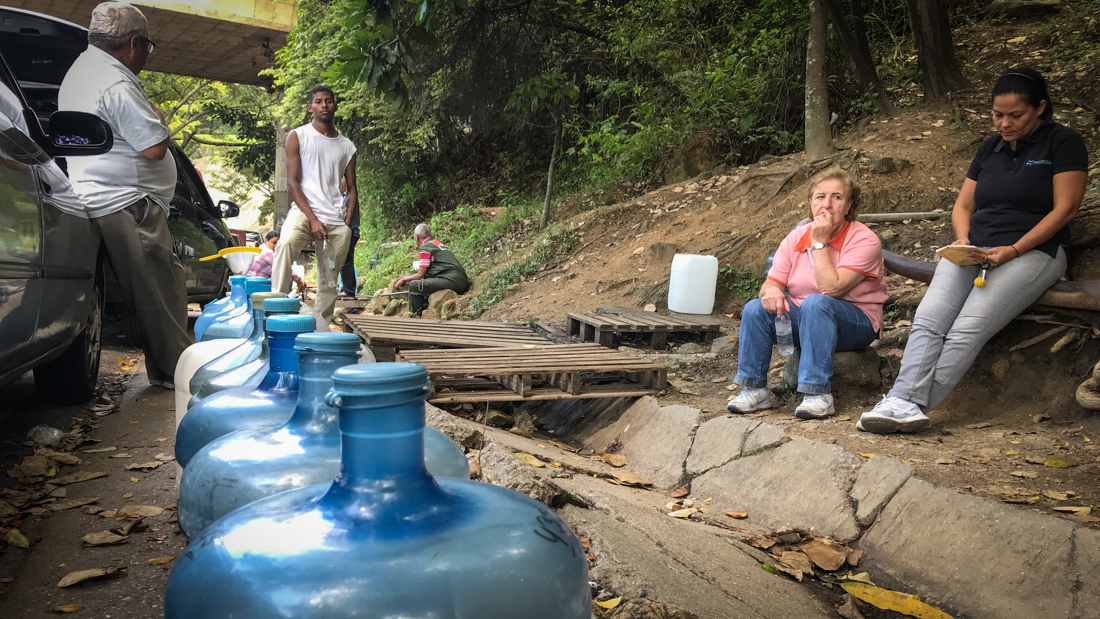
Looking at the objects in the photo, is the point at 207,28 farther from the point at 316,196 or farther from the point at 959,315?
the point at 959,315

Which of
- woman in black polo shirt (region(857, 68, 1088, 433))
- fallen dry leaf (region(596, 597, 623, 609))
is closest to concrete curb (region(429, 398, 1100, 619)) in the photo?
woman in black polo shirt (region(857, 68, 1088, 433))

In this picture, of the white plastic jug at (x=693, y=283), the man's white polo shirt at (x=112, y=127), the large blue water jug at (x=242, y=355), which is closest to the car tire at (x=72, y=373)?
the man's white polo shirt at (x=112, y=127)

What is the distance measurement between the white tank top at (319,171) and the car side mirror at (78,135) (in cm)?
223

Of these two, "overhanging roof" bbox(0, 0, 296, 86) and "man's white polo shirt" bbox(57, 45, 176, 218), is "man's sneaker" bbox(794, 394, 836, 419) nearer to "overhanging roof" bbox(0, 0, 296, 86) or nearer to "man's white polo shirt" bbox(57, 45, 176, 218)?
"man's white polo shirt" bbox(57, 45, 176, 218)

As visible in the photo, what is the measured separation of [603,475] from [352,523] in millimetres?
2927

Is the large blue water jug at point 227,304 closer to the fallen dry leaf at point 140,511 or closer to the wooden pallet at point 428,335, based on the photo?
the fallen dry leaf at point 140,511

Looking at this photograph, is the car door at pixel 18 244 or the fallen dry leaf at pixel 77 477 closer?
the car door at pixel 18 244

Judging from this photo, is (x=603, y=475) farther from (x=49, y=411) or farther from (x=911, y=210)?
(x=911, y=210)

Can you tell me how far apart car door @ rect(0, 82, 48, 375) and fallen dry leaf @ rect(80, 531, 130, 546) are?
2.37 ft

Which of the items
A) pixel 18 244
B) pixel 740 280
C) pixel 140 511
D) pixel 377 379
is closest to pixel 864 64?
pixel 740 280

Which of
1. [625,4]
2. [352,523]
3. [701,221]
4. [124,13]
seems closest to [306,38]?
[625,4]

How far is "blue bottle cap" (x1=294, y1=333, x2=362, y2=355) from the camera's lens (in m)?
1.08

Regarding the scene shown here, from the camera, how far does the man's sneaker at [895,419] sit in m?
3.57

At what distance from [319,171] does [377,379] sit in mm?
5096
